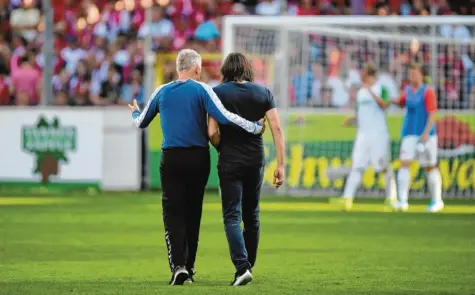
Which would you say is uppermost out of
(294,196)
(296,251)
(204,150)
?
(204,150)

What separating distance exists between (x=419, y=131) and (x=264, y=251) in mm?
6486

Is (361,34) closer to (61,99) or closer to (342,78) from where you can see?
(342,78)

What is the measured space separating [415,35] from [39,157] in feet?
24.0

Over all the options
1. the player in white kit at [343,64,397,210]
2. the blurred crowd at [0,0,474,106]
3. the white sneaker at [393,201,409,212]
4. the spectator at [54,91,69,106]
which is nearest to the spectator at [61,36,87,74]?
the blurred crowd at [0,0,474,106]

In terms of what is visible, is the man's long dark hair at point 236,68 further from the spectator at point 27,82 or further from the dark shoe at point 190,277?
the spectator at point 27,82

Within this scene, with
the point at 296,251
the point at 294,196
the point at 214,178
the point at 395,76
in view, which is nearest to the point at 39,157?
the point at 214,178

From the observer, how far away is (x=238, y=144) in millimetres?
10844

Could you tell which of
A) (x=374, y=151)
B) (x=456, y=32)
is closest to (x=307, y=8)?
(x=456, y=32)

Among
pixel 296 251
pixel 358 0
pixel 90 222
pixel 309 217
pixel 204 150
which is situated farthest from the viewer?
pixel 358 0

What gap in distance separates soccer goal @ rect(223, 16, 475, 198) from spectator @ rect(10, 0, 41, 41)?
838 centimetres

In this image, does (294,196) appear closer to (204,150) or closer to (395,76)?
(395,76)

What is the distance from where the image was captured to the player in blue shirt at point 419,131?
19750mm

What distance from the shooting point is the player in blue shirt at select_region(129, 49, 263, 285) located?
10.8m

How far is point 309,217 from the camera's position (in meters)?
19.4
